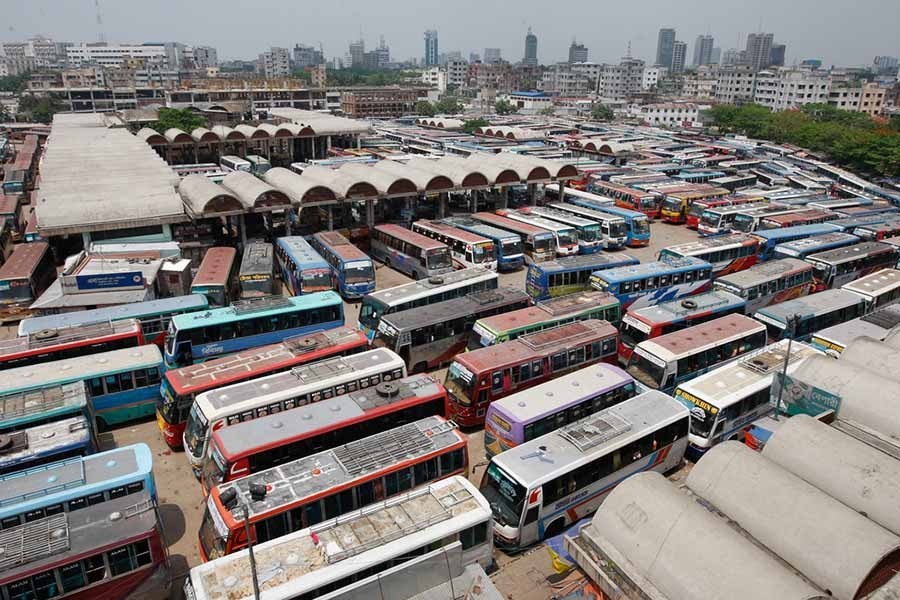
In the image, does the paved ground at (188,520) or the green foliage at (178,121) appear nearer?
the paved ground at (188,520)

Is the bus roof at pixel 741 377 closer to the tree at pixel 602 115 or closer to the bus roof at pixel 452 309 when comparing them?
the bus roof at pixel 452 309

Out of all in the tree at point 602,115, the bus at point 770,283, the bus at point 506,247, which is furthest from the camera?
the tree at point 602,115

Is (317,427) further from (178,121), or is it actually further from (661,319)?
(178,121)

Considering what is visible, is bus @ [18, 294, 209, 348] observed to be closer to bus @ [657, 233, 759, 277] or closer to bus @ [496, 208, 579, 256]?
bus @ [496, 208, 579, 256]

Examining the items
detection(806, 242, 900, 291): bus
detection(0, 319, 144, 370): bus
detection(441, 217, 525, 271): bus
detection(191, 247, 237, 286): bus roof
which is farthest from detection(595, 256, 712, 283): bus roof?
detection(0, 319, 144, 370): bus

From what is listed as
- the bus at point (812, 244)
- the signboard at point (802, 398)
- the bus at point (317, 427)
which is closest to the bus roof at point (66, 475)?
the bus at point (317, 427)

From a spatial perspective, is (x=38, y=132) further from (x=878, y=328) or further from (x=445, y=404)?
(x=878, y=328)

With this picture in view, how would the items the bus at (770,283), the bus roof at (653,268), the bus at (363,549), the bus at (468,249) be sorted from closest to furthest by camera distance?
the bus at (363,549), the bus at (770,283), the bus roof at (653,268), the bus at (468,249)
